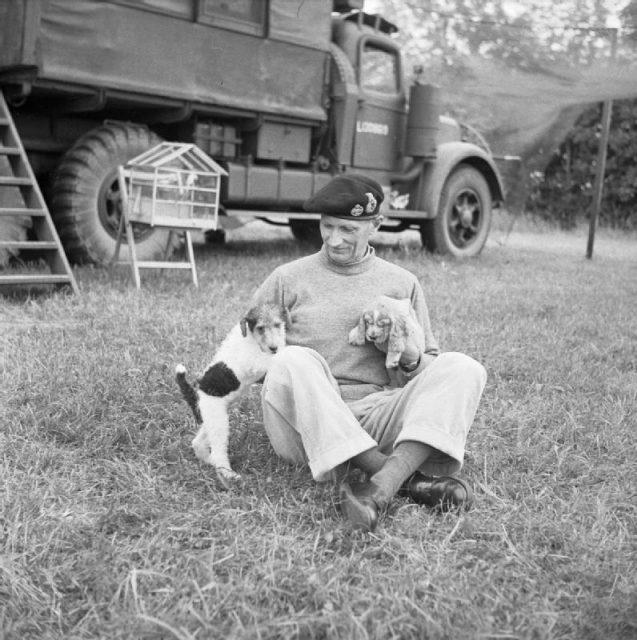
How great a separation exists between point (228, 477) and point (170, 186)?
13.0 feet

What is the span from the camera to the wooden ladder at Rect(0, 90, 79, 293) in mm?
5457

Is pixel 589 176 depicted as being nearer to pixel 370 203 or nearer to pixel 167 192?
pixel 167 192

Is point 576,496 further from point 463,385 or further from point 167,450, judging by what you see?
point 167,450

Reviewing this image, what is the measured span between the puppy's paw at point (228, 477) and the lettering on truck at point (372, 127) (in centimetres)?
642

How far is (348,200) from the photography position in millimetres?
2803

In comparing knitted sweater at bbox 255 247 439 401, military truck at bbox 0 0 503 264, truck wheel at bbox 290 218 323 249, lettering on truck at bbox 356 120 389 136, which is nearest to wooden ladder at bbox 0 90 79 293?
military truck at bbox 0 0 503 264

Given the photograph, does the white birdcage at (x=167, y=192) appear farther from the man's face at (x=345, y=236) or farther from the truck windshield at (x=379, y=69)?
the man's face at (x=345, y=236)

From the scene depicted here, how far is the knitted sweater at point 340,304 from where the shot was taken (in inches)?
115

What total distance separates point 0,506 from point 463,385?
144cm

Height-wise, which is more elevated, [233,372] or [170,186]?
[170,186]

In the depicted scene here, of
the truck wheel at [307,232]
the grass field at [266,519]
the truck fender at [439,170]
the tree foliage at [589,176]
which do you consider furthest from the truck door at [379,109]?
the tree foliage at [589,176]

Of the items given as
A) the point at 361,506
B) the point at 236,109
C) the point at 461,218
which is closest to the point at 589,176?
the point at 461,218

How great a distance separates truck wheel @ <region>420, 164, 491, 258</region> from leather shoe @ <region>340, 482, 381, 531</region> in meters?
7.26

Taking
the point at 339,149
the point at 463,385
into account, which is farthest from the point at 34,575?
the point at 339,149
